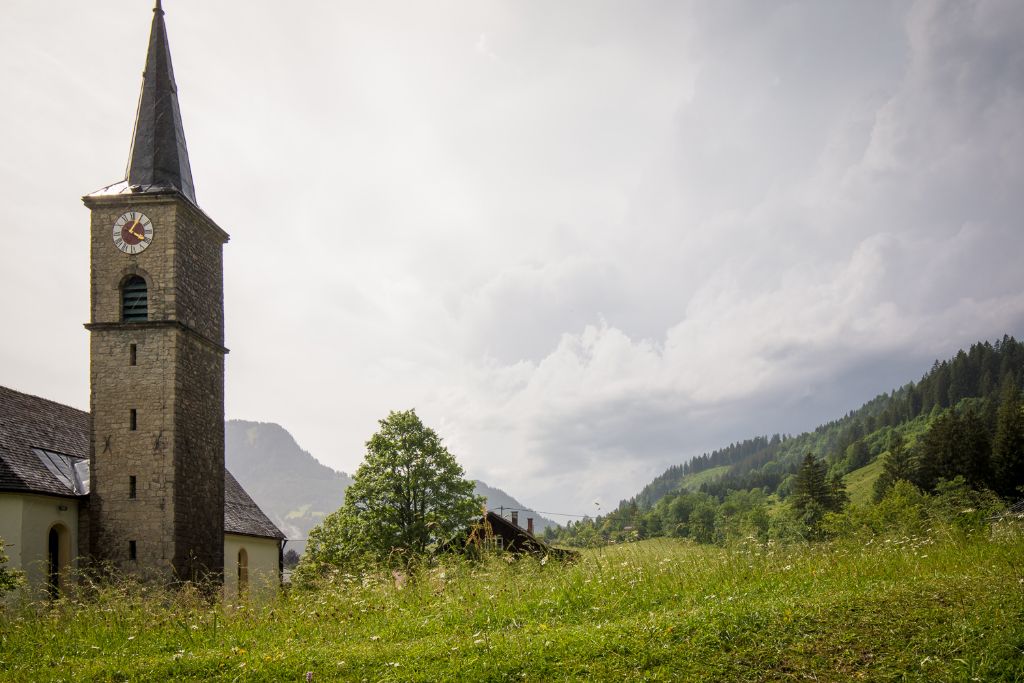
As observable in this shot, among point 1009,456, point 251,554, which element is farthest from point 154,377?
point 1009,456

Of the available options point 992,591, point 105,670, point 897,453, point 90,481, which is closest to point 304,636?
point 105,670

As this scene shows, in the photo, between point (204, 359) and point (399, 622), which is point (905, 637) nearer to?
point (399, 622)

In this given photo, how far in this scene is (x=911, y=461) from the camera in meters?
92.4

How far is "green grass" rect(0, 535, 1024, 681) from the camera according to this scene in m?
6.25

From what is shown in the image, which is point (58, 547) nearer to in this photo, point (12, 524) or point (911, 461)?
point (12, 524)

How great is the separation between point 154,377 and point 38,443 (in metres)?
5.90

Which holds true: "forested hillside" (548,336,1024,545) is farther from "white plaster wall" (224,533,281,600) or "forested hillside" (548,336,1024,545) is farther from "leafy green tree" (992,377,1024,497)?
"white plaster wall" (224,533,281,600)

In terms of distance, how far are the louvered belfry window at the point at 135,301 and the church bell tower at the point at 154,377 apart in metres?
0.04

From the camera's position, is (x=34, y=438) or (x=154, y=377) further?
(x=34, y=438)

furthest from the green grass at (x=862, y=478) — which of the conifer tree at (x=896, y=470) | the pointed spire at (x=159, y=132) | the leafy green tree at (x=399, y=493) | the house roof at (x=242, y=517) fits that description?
the pointed spire at (x=159, y=132)

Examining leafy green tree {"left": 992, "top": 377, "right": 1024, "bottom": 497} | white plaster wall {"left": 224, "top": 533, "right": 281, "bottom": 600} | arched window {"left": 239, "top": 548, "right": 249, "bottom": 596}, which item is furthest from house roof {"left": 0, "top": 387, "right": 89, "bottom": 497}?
leafy green tree {"left": 992, "top": 377, "right": 1024, "bottom": 497}

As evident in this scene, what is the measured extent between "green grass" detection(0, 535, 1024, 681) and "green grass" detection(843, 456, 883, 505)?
122625mm

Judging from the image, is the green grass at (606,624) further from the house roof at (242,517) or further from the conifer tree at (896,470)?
the conifer tree at (896,470)

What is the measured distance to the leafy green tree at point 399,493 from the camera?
106 feet
